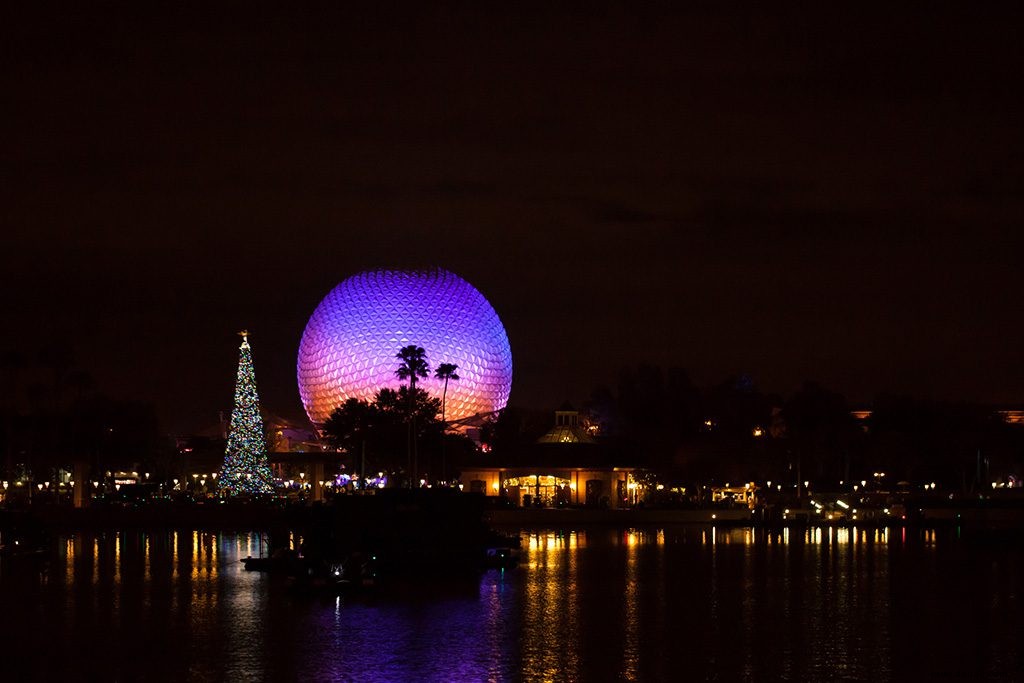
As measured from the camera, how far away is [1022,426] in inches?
4528

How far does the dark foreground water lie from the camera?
26.7 metres

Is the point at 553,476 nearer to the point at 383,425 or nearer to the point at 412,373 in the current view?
the point at 383,425

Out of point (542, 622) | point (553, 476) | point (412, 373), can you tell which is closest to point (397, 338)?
point (553, 476)

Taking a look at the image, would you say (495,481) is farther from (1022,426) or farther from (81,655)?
(81,655)

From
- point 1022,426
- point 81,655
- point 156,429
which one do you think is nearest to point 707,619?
point 81,655

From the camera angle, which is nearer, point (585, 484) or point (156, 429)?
point (585, 484)

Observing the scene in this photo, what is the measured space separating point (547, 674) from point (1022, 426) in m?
97.2

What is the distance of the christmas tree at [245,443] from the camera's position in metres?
80.2

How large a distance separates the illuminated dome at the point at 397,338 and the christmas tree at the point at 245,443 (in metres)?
14.6

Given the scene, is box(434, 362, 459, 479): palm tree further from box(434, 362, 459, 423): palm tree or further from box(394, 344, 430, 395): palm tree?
box(394, 344, 430, 395): palm tree

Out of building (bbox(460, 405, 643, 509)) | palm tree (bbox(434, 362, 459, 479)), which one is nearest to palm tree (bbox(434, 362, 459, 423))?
palm tree (bbox(434, 362, 459, 479))

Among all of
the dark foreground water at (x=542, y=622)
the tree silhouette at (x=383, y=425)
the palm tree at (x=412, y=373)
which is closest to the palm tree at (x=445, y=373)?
the tree silhouette at (x=383, y=425)

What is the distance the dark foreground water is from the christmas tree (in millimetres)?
29181

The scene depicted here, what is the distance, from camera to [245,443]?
264 ft
